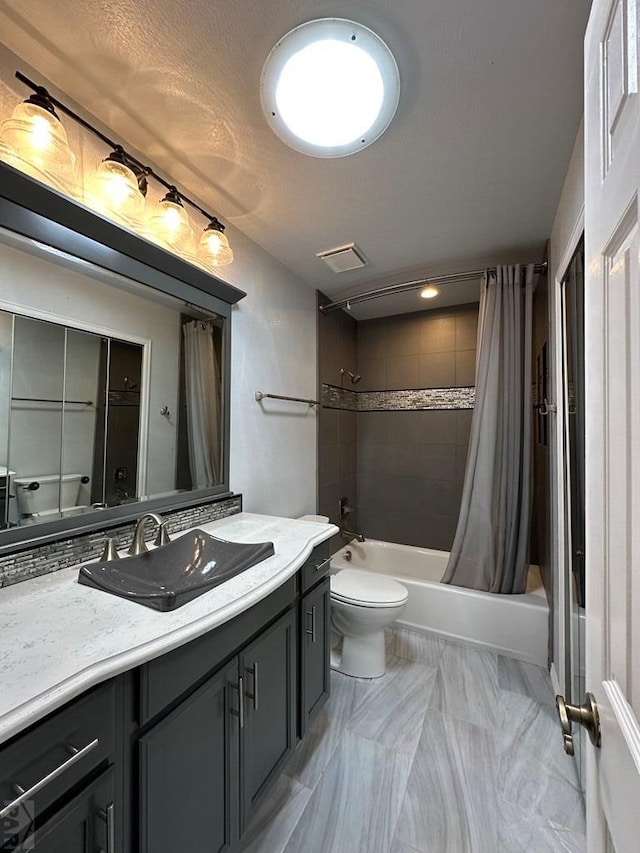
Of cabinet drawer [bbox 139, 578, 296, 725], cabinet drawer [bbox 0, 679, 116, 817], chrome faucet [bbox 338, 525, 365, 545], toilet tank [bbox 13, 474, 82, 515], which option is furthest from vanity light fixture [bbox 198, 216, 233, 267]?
chrome faucet [bbox 338, 525, 365, 545]

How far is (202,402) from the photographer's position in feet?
5.37

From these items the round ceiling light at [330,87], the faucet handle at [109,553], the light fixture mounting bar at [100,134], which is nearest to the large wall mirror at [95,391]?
the faucet handle at [109,553]

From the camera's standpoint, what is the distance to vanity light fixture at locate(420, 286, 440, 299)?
2.54 meters

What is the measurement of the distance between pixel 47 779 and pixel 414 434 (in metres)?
2.82

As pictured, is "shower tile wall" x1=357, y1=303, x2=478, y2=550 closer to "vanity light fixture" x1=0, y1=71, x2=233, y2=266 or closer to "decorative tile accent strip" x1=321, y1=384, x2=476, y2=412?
"decorative tile accent strip" x1=321, y1=384, x2=476, y2=412

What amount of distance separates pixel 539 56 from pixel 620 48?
2.72ft

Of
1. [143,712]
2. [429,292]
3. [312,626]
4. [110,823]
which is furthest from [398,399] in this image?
[110,823]

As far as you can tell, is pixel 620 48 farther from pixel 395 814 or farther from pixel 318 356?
pixel 318 356

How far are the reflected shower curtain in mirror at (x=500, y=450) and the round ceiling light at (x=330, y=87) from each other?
4.52 ft

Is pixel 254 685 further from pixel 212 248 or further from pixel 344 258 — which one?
pixel 344 258

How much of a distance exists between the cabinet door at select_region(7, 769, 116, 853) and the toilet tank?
734 millimetres

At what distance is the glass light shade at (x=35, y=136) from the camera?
3.11 ft

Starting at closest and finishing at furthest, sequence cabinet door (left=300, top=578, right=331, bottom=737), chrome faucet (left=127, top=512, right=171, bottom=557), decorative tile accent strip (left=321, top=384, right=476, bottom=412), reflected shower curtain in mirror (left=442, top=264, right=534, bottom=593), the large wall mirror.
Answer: the large wall mirror < chrome faucet (left=127, top=512, right=171, bottom=557) < cabinet door (left=300, top=578, right=331, bottom=737) < reflected shower curtain in mirror (left=442, top=264, right=534, bottom=593) < decorative tile accent strip (left=321, top=384, right=476, bottom=412)

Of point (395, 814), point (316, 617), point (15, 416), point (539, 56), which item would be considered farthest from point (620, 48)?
point (395, 814)
